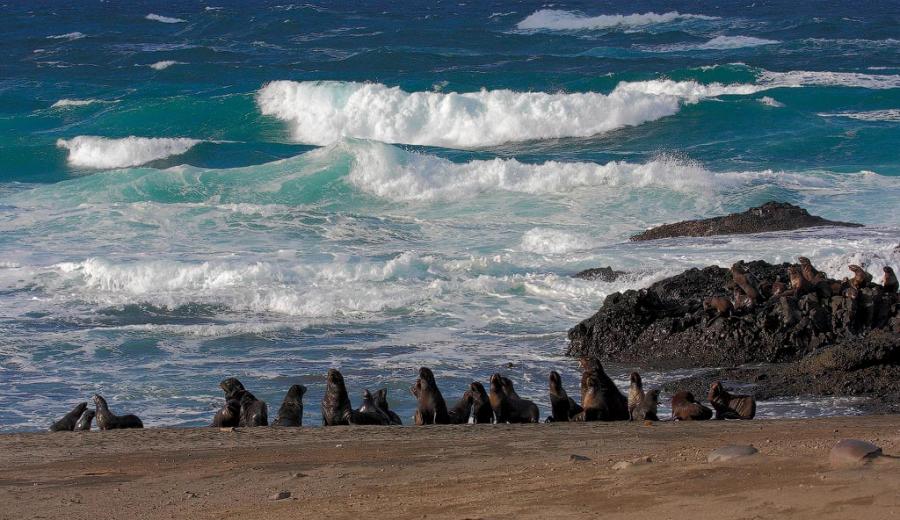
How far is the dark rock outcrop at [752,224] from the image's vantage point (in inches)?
877

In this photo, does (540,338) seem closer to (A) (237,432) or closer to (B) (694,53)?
(A) (237,432)

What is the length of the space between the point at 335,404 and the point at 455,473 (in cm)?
328

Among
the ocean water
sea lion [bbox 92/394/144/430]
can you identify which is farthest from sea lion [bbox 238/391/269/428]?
the ocean water

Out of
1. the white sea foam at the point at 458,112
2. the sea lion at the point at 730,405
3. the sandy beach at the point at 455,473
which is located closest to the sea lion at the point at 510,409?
the sandy beach at the point at 455,473

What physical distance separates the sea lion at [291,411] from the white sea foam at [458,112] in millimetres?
28277

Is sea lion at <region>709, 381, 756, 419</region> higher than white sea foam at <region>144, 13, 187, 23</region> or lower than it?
lower

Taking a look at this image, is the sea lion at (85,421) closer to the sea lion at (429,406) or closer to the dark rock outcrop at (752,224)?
the sea lion at (429,406)

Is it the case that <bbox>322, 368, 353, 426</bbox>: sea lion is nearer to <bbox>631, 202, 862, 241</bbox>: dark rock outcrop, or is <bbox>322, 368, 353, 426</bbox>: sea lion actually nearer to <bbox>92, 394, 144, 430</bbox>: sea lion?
<bbox>92, 394, 144, 430</bbox>: sea lion

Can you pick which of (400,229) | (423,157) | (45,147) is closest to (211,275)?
(400,229)

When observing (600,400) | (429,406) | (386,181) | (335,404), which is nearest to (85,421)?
(335,404)

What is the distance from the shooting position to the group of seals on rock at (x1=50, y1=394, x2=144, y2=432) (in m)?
11.9

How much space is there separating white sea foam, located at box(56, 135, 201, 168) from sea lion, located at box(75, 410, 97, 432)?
27562 mm

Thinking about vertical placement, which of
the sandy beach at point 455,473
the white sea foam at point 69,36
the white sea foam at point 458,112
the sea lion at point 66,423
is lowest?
the sea lion at point 66,423

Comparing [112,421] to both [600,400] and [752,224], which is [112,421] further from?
[752,224]
